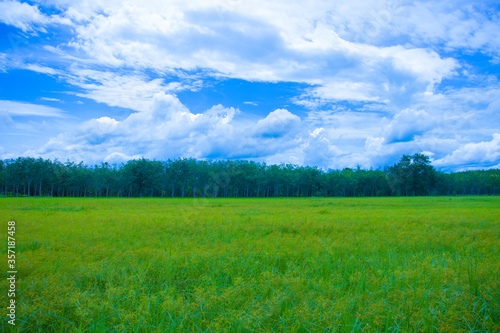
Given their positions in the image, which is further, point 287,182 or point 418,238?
point 287,182

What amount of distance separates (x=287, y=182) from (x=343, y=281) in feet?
323

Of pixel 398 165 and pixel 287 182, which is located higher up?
pixel 398 165

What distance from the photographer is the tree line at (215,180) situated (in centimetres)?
8231

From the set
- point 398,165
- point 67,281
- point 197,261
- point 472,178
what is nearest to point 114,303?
point 67,281

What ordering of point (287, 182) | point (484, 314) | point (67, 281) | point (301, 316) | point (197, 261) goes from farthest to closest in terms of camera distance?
1. point (287, 182)
2. point (197, 261)
3. point (67, 281)
4. point (484, 314)
5. point (301, 316)

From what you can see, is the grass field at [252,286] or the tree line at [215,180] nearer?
the grass field at [252,286]

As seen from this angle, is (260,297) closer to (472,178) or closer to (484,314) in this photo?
(484,314)

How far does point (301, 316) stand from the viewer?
338 cm

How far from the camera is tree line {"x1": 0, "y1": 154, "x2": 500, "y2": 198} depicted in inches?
3241

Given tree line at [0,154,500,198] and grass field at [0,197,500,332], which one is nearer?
grass field at [0,197,500,332]

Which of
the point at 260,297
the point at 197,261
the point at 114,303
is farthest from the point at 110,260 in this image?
the point at 260,297

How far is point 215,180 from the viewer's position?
95.1m

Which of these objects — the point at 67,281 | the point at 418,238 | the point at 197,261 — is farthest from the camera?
the point at 418,238

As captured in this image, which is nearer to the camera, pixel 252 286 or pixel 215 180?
pixel 252 286
